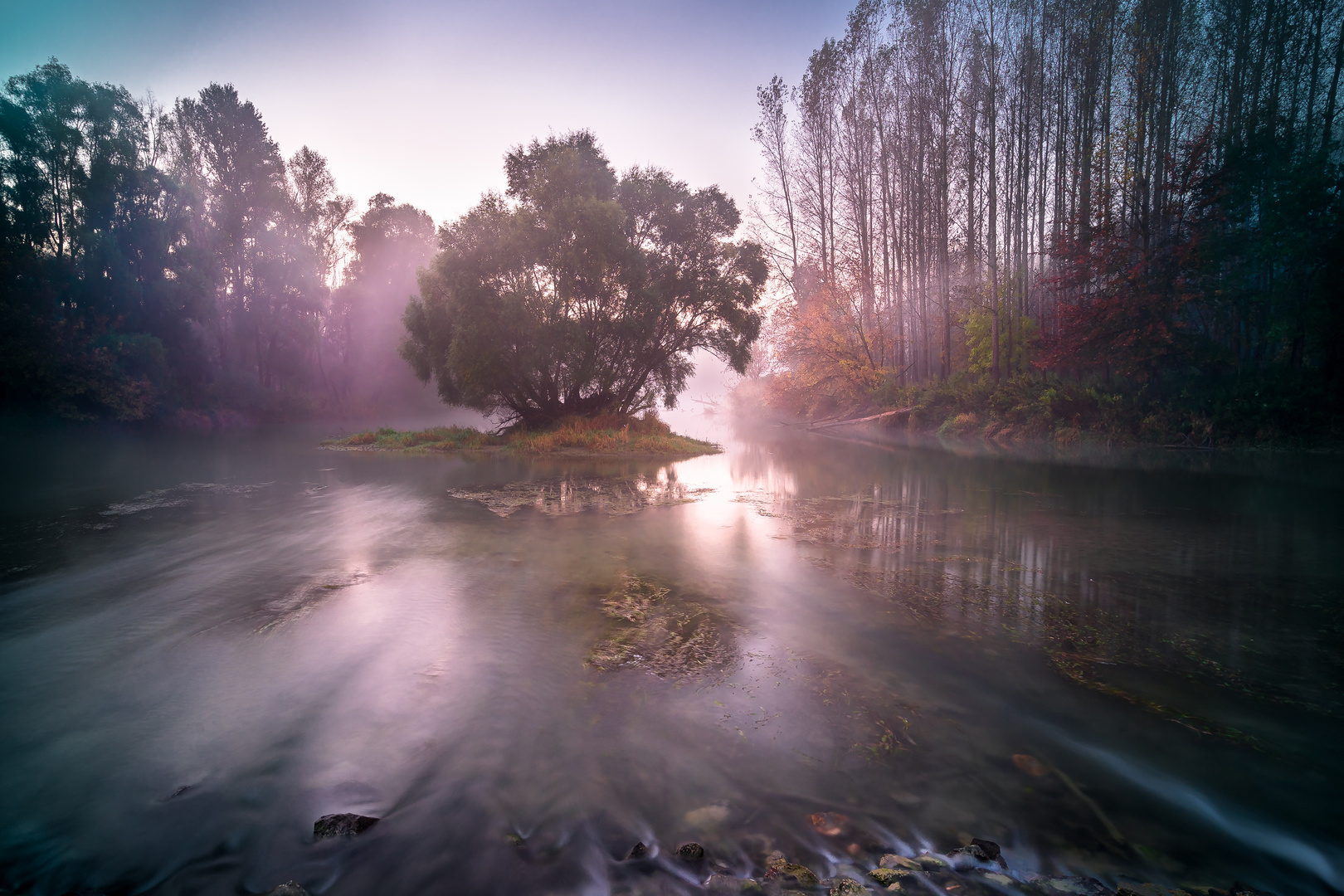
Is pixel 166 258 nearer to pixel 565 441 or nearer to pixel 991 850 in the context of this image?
pixel 565 441

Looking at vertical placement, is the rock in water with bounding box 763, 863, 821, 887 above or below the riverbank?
below

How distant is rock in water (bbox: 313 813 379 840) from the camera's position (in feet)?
7.19

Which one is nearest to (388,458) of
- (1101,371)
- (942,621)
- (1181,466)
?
(942,621)

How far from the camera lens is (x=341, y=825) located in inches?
88.0

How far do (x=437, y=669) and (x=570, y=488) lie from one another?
23.1 feet

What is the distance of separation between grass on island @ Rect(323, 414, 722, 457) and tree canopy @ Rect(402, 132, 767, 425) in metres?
1.02

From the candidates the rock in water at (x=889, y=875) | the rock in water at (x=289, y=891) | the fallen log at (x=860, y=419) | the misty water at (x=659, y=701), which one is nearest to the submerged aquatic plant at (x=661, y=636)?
the misty water at (x=659, y=701)

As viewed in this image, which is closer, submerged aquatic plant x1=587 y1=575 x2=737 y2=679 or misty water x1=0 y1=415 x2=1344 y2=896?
misty water x1=0 y1=415 x2=1344 y2=896

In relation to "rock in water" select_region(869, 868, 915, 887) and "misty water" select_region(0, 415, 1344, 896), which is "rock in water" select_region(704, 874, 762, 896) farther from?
"rock in water" select_region(869, 868, 915, 887)

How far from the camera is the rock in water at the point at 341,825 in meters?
2.19

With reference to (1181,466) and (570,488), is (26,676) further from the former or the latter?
(1181,466)

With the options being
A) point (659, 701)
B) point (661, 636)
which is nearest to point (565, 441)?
point (661, 636)

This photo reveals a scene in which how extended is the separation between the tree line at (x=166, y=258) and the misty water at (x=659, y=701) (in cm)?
2304

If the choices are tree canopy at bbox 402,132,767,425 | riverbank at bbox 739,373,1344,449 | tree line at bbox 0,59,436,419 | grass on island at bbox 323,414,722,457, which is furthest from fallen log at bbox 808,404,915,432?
tree line at bbox 0,59,436,419
